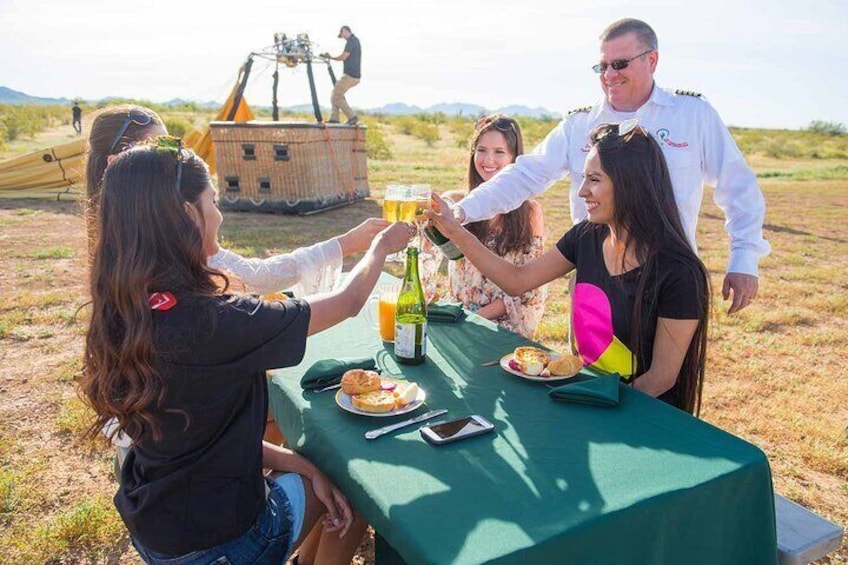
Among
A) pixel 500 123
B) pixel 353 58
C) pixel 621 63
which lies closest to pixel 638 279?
pixel 621 63

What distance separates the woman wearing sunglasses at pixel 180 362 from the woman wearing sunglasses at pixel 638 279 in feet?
4.10

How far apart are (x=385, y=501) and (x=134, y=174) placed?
1.02 meters

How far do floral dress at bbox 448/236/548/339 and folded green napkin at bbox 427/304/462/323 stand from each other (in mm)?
601

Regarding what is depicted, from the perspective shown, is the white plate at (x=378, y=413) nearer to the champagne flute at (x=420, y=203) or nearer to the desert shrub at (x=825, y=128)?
the champagne flute at (x=420, y=203)

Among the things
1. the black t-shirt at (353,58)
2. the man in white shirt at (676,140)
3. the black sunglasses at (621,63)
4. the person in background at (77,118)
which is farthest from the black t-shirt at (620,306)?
the person in background at (77,118)

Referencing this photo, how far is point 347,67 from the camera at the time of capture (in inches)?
453

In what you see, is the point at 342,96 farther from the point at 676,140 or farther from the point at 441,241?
the point at 441,241

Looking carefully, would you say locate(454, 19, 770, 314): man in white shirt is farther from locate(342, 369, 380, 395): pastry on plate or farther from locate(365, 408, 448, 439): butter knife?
locate(365, 408, 448, 439): butter knife

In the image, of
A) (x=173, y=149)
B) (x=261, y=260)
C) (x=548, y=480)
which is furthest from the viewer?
(x=261, y=260)

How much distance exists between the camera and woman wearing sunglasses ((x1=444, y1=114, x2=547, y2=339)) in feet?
11.5

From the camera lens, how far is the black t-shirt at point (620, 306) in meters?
2.25

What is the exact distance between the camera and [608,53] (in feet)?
10.7

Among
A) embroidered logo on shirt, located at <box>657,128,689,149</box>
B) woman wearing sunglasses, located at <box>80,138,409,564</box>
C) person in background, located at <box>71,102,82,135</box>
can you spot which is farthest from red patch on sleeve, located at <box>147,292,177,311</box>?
person in background, located at <box>71,102,82,135</box>

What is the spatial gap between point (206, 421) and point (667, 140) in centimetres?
268
